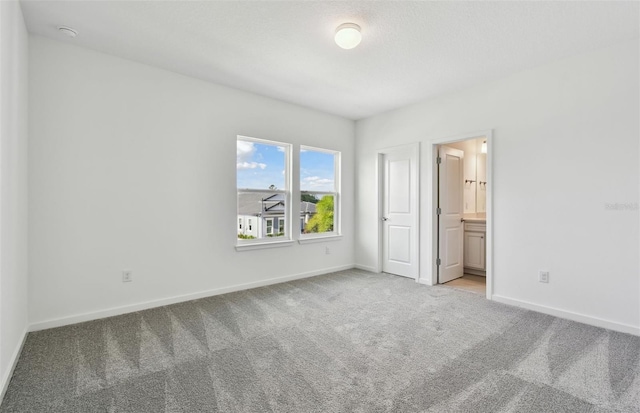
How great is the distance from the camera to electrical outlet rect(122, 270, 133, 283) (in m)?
3.16

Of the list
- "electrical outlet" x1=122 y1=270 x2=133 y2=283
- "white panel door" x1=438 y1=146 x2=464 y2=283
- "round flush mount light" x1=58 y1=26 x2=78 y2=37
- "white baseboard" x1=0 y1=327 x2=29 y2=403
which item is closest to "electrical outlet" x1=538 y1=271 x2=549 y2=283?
"white panel door" x1=438 y1=146 x2=464 y2=283

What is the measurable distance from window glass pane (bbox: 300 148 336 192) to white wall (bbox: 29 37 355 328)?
2.87ft

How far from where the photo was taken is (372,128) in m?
5.13

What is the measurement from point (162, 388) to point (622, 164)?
4.16 meters

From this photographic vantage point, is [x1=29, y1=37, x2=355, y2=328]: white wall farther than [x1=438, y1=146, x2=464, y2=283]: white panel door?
No

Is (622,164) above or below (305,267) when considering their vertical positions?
above

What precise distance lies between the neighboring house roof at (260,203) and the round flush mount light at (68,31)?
2227mm

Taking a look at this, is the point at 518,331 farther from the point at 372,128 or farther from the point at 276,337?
the point at 372,128

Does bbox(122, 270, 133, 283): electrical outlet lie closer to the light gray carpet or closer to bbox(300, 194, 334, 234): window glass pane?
the light gray carpet

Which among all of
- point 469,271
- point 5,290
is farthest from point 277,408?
point 469,271

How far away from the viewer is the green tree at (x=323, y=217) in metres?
4.91

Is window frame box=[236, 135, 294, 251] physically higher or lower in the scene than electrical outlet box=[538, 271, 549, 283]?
higher

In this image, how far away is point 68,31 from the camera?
8.71 ft

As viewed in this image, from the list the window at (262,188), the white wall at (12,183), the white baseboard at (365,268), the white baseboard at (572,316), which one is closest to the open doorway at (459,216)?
the white baseboard at (572,316)
